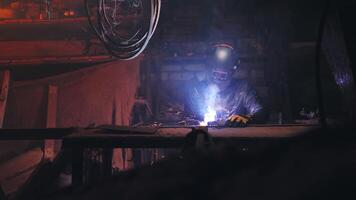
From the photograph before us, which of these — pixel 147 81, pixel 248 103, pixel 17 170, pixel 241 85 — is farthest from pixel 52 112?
pixel 241 85

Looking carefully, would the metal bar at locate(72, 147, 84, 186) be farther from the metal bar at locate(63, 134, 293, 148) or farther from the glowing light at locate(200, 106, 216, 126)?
the glowing light at locate(200, 106, 216, 126)

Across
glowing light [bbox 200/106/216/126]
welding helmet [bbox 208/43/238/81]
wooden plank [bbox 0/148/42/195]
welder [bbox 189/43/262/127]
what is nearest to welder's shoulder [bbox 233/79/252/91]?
welder [bbox 189/43/262/127]

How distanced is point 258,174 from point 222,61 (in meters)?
6.67

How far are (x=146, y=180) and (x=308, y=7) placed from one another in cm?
823

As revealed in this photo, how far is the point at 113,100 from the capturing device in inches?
272

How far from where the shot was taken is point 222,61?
7.38 metres

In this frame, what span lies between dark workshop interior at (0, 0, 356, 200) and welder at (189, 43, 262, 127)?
0.03 m

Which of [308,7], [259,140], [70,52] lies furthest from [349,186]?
[308,7]

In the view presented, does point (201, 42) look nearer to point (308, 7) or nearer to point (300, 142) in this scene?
point (308, 7)

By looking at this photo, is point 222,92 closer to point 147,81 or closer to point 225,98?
point 225,98

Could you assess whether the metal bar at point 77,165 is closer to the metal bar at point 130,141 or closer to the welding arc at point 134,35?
the metal bar at point 130,141

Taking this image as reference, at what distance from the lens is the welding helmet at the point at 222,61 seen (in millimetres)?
7336

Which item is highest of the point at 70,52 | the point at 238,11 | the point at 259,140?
the point at 238,11

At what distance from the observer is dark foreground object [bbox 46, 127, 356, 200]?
0.73 meters
